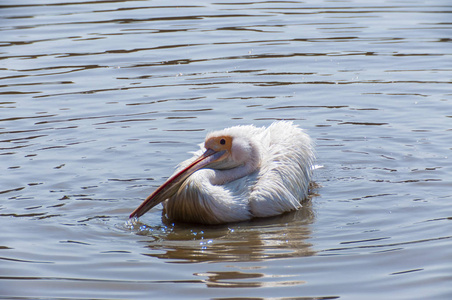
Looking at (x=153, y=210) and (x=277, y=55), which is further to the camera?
(x=277, y=55)

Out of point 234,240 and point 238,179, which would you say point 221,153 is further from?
point 234,240

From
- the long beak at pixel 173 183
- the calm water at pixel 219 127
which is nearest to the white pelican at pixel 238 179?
the long beak at pixel 173 183

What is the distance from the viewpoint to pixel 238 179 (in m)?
5.97

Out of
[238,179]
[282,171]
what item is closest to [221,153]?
[238,179]

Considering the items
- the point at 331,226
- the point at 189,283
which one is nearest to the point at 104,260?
the point at 189,283

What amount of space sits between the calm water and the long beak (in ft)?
0.42

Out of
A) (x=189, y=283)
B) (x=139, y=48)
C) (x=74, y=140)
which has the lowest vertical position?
(x=189, y=283)

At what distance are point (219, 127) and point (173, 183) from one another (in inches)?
74.2

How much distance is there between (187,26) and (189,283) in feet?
25.2

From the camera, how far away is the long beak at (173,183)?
563 cm

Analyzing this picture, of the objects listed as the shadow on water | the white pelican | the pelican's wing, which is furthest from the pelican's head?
the shadow on water

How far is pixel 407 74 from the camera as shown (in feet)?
30.4

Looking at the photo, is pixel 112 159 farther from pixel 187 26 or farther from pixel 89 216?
pixel 187 26

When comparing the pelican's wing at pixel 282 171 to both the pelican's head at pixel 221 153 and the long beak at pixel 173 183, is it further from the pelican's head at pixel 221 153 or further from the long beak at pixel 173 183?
the long beak at pixel 173 183
